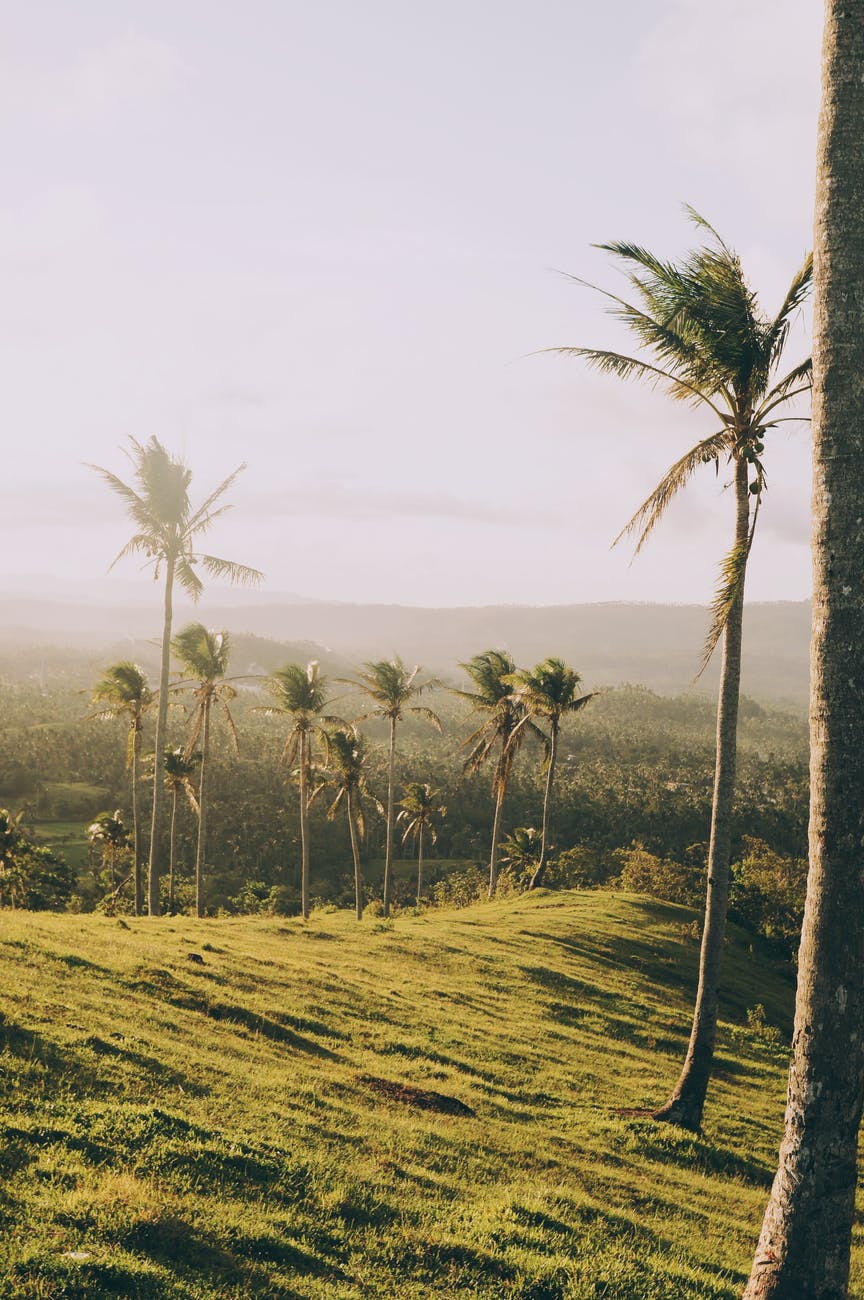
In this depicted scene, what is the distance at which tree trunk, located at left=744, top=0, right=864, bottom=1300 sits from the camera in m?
7.80

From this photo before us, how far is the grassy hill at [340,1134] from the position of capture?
25.8 feet

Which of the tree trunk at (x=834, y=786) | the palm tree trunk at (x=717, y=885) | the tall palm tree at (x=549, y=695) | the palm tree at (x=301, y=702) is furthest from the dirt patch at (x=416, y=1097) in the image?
the tall palm tree at (x=549, y=695)

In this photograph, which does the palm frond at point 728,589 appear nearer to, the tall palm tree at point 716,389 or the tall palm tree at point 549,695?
the tall palm tree at point 716,389

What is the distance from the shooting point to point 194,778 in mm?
85875

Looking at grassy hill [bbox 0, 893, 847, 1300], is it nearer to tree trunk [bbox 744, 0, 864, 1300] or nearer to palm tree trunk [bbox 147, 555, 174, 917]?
tree trunk [bbox 744, 0, 864, 1300]

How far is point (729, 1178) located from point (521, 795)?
8144 centimetres

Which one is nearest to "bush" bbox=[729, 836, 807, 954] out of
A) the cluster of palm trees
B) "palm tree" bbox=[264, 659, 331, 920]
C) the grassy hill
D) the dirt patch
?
the cluster of palm trees

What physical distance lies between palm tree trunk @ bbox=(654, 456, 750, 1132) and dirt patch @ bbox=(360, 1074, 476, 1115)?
4.35m

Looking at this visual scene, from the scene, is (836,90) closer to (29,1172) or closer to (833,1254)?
(833,1254)

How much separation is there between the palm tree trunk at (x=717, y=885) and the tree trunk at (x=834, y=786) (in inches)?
279

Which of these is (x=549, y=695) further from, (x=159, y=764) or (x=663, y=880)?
Result: (x=159, y=764)

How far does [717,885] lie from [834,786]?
27.6ft

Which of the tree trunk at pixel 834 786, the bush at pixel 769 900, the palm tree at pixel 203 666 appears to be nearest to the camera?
the tree trunk at pixel 834 786

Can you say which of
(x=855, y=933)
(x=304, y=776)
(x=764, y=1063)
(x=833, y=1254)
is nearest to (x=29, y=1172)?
(x=833, y=1254)
